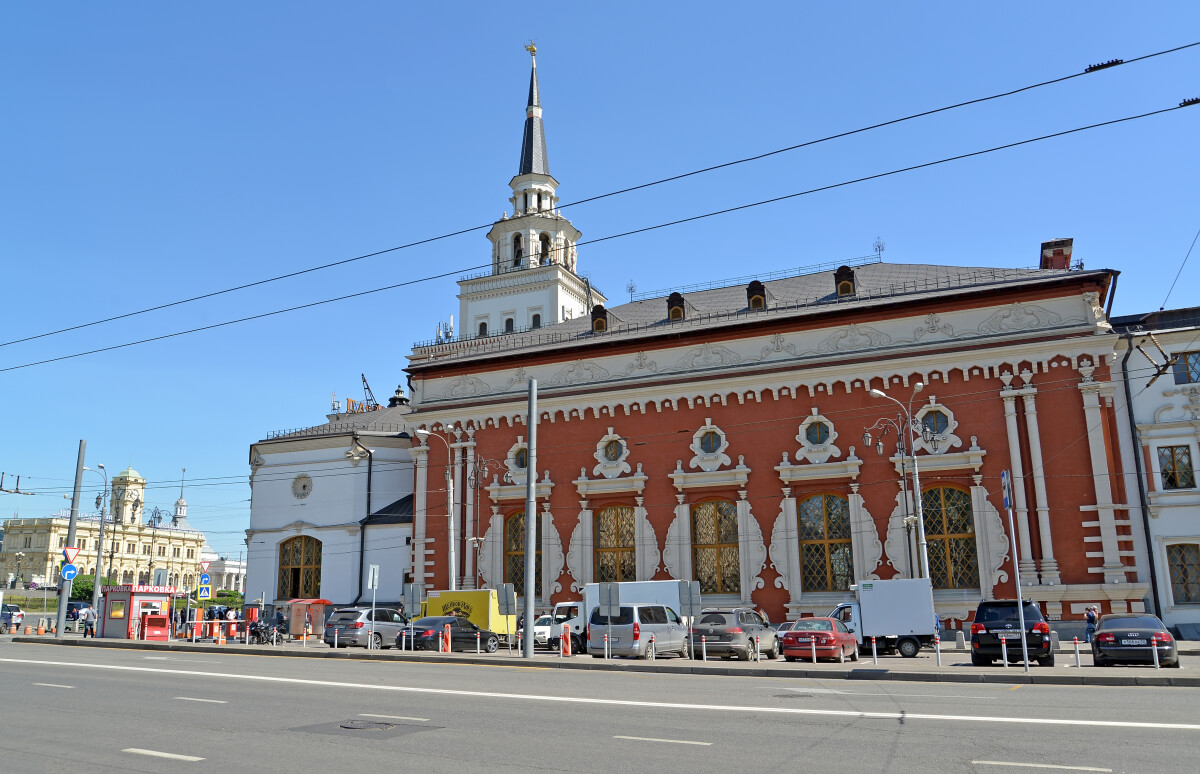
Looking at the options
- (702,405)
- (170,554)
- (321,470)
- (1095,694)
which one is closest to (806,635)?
(1095,694)

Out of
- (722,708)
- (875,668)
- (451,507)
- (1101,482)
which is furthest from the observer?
(451,507)

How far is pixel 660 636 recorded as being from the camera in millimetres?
26953

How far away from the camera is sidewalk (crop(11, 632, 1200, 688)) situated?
17.9m

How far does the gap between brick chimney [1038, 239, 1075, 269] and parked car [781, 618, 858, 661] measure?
2286 centimetres

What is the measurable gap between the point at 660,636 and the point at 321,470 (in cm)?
2740

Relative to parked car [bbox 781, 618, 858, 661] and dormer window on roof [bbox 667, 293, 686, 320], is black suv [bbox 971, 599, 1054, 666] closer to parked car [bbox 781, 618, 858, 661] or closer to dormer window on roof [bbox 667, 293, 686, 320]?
parked car [bbox 781, 618, 858, 661]

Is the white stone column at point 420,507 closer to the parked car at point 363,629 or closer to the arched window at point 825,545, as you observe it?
the parked car at point 363,629

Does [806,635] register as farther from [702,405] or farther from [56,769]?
[56,769]

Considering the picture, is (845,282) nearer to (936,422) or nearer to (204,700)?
(936,422)

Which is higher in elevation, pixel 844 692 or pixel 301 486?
pixel 301 486

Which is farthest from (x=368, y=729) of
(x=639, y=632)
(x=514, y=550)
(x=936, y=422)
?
(x=514, y=550)

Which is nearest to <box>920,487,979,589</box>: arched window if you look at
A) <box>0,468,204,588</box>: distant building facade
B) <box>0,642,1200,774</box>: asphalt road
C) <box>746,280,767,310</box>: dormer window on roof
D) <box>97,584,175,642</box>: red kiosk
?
<box>746,280,767,310</box>: dormer window on roof

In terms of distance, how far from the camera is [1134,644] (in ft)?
71.2

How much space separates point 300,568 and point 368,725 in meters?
38.6
